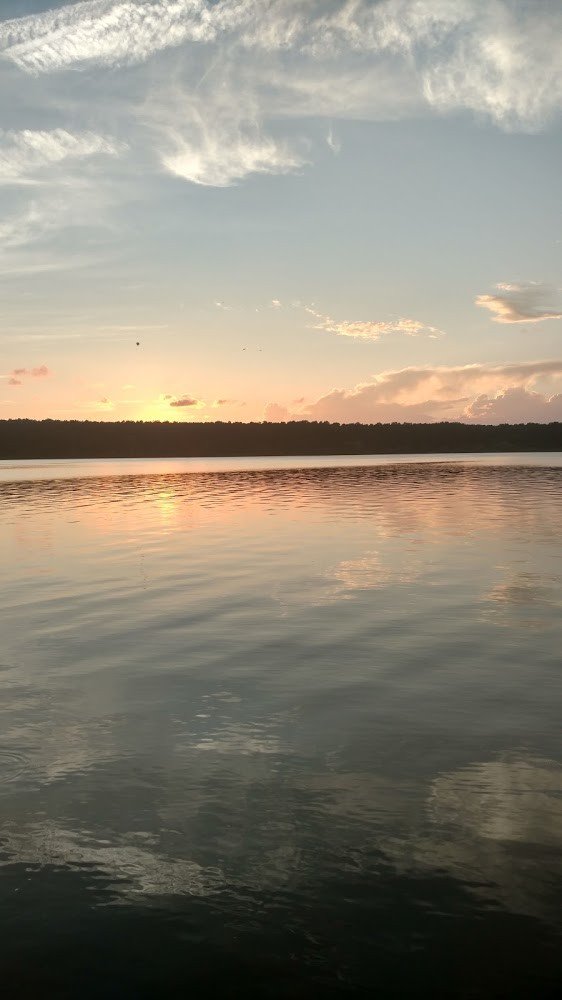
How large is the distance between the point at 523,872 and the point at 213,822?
9.80 ft

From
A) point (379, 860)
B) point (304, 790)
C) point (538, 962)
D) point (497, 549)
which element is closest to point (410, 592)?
point (497, 549)

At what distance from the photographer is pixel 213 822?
8094 mm

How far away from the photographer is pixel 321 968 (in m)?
5.78

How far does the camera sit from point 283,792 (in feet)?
28.9

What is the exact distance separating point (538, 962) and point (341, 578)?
60.4 feet

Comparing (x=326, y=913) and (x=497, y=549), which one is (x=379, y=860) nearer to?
(x=326, y=913)

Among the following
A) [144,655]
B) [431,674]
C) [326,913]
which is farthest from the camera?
[144,655]

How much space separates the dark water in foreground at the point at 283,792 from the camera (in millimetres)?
5922

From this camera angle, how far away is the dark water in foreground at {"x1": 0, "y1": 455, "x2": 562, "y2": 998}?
233 inches

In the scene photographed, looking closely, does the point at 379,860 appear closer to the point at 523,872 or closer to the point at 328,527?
the point at 523,872

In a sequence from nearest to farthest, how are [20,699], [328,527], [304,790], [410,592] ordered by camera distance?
[304,790], [20,699], [410,592], [328,527]

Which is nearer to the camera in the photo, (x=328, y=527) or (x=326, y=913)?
(x=326, y=913)

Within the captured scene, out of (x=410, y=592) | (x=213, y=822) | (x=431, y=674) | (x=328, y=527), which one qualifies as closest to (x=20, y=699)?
(x=213, y=822)

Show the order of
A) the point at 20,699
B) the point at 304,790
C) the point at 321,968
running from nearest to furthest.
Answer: the point at 321,968 < the point at 304,790 < the point at 20,699
